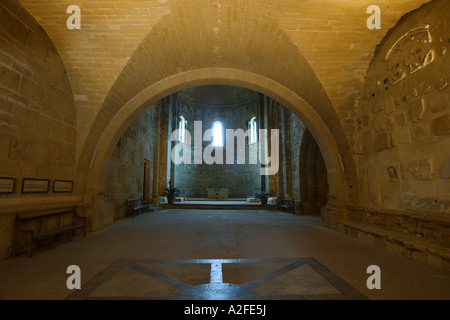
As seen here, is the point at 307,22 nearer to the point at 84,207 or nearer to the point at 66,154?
the point at 66,154

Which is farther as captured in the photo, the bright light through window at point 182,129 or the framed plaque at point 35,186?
the bright light through window at point 182,129

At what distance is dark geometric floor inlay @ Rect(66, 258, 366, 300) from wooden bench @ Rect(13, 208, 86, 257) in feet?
5.11

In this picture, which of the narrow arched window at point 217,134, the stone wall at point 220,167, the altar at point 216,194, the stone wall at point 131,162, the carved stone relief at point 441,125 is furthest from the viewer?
the narrow arched window at point 217,134

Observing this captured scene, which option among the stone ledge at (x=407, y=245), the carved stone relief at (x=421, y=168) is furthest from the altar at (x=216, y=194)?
the carved stone relief at (x=421, y=168)

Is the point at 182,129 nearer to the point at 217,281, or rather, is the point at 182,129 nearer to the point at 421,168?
the point at 421,168

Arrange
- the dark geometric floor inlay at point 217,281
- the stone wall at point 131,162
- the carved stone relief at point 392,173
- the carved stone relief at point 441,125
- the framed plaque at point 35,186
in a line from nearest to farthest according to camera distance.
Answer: the dark geometric floor inlay at point 217,281 < the carved stone relief at point 441,125 < the framed plaque at point 35,186 < the carved stone relief at point 392,173 < the stone wall at point 131,162

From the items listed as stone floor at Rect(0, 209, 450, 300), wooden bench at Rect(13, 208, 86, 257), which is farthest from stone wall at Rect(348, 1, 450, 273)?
wooden bench at Rect(13, 208, 86, 257)

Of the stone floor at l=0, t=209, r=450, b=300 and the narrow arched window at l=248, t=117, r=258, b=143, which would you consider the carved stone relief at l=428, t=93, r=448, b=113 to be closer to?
the stone floor at l=0, t=209, r=450, b=300

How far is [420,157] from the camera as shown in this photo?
3572 millimetres

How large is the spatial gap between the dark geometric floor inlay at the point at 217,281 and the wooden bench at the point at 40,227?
1558 millimetres

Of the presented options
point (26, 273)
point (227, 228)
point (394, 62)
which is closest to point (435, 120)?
point (394, 62)

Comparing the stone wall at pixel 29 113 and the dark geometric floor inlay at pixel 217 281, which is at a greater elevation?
the stone wall at pixel 29 113

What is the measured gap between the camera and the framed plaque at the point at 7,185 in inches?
134

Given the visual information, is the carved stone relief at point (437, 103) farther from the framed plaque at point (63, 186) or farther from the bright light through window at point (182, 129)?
the bright light through window at point (182, 129)
